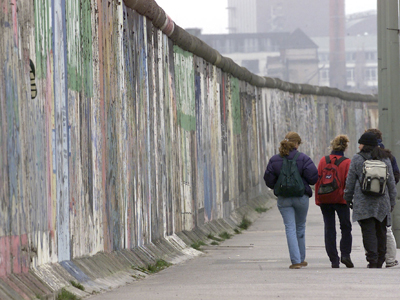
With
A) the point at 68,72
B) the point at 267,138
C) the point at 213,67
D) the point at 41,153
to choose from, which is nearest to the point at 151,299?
the point at 41,153

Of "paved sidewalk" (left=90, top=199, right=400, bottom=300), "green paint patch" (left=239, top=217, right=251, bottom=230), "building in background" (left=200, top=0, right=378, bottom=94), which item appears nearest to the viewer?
"paved sidewalk" (left=90, top=199, right=400, bottom=300)

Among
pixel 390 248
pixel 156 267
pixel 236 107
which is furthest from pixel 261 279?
pixel 236 107

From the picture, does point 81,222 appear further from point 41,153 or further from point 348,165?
point 348,165

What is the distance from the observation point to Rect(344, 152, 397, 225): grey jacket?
900cm

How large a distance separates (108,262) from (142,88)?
2631 mm

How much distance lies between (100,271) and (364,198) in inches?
113

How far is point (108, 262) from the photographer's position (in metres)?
8.00

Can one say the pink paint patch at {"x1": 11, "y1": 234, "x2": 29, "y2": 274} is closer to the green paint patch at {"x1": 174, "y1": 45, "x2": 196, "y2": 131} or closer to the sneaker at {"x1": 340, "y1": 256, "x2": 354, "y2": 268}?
the sneaker at {"x1": 340, "y1": 256, "x2": 354, "y2": 268}

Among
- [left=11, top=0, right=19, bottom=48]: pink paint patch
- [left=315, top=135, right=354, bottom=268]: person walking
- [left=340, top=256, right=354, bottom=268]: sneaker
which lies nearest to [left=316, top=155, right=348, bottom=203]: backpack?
[left=315, top=135, right=354, bottom=268]: person walking

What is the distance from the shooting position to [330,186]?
931cm

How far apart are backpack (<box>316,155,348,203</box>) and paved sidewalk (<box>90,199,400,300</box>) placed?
0.69 metres

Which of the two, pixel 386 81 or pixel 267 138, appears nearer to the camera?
pixel 386 81

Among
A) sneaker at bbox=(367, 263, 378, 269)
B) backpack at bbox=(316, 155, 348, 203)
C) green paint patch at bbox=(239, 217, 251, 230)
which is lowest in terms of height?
green paint patch at bbox=(239, 217, 251, 230)

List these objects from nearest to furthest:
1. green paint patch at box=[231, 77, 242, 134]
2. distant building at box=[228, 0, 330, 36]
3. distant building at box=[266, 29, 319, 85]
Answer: green paint patch at box=[231, 77, 242, 134], distant building at box=[266, 29, 319, 85], distant building at box=[228, 0, 330, 36]
